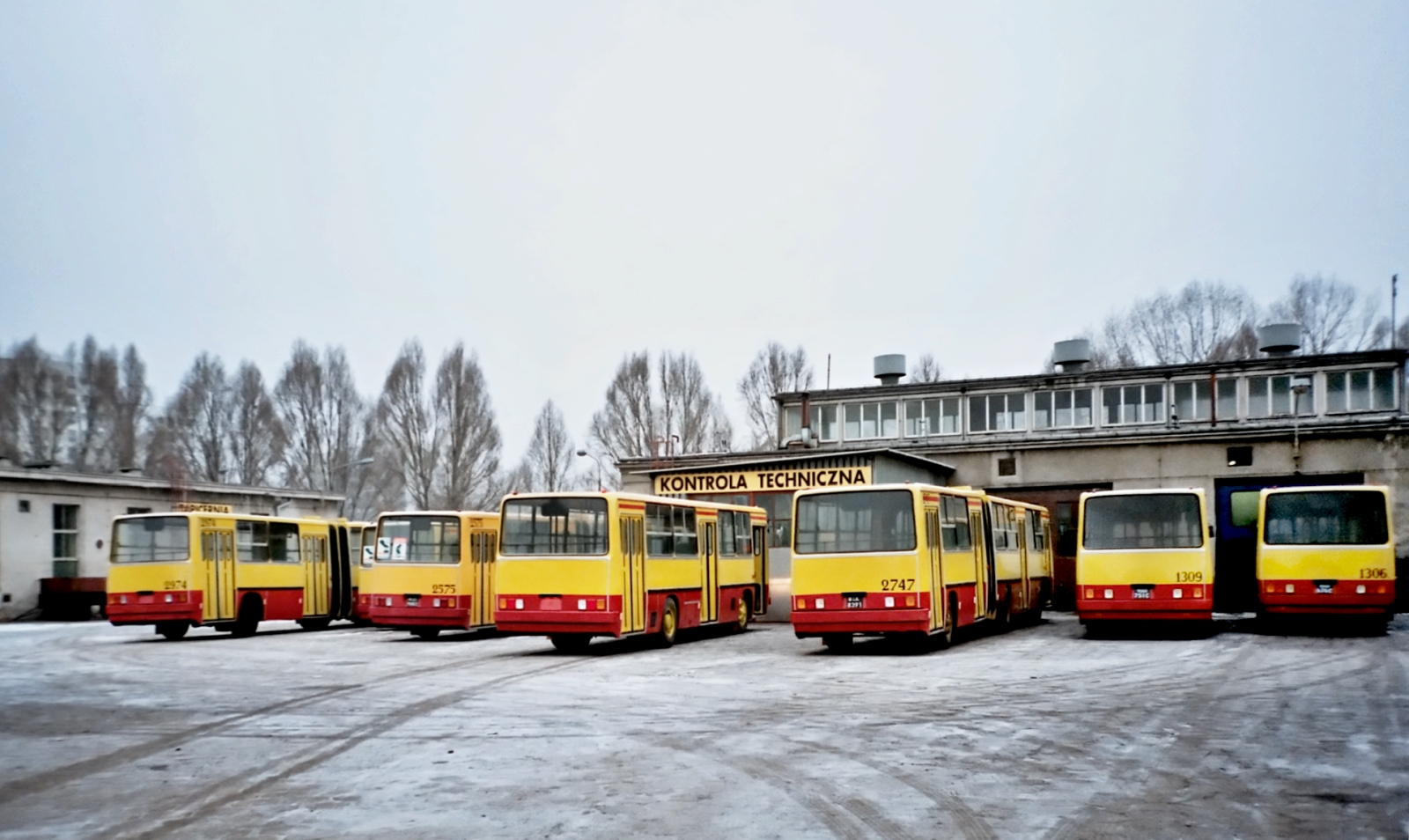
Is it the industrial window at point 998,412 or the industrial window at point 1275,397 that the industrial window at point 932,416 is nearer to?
the industrial window at point 998,412

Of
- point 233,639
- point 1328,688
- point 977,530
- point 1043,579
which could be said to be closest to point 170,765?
point 1328,688

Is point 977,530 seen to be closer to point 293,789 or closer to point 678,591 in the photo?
point 678,591

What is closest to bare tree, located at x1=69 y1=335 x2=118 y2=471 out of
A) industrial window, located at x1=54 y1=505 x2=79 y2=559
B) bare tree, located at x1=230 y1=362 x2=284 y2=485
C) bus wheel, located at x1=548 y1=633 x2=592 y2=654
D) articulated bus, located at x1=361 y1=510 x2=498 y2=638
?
bare tree, located at x1=230 y1=362 x2=284 y2=485

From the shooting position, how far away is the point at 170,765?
11.6m

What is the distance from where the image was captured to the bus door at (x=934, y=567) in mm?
22797

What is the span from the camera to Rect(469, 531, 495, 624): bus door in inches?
1178

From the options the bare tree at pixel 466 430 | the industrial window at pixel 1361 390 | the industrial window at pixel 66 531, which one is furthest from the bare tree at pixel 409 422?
the industrial window at pixel 1361 390

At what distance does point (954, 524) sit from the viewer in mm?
24656

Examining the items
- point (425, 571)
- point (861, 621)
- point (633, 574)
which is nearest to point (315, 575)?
point (425, 571)

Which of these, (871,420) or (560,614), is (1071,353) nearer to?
(871,420)

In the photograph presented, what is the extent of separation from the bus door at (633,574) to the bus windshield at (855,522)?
296 cm

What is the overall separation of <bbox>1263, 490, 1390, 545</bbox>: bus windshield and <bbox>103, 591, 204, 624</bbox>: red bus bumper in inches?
874

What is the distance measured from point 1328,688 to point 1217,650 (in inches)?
241

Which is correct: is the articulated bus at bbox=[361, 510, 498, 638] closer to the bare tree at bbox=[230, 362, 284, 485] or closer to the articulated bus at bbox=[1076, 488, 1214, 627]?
the articulated bus at bbox=[1076, 488, 1214, 627]
